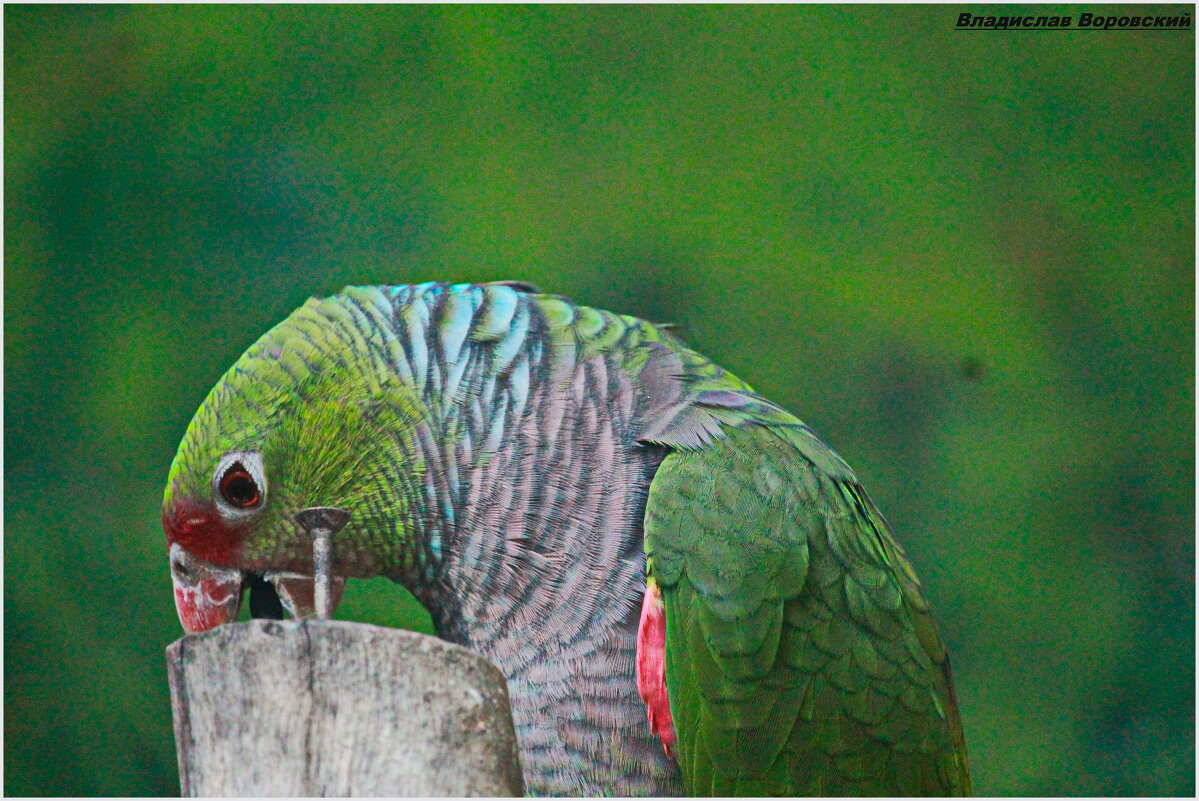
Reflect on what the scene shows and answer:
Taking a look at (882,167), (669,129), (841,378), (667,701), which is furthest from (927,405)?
(667,701)

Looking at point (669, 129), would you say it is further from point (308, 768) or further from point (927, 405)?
point (308, 768)

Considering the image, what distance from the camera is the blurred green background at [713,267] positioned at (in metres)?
2.17

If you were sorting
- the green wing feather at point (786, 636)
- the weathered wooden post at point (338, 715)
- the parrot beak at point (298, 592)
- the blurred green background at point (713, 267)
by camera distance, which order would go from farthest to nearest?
the blurred green background at point (713, 267), the parrot beak at point (298, 592), the green wing feather at point (786, 636), the weathered wooden post at point (338, 715)

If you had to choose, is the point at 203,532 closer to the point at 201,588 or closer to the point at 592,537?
the point at 201,588

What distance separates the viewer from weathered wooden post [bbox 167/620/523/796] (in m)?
0.72

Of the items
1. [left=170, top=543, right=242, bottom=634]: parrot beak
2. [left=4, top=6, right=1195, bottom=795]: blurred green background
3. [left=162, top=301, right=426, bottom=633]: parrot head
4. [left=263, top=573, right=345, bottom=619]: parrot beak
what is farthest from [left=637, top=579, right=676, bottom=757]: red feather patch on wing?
[left=4, top=6, right=1195, bottom=795]: blurred green background

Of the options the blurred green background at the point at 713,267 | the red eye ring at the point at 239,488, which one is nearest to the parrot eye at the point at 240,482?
the red eye ring at the point at 239,488

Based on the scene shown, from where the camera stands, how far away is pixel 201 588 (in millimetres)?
1442

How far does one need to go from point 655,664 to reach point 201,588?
73 centimetres

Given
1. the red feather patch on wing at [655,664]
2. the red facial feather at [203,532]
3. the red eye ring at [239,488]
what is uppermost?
the red eye ring at [239,488]

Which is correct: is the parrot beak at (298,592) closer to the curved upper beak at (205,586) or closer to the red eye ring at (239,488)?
the curved upper beak at (205,586)

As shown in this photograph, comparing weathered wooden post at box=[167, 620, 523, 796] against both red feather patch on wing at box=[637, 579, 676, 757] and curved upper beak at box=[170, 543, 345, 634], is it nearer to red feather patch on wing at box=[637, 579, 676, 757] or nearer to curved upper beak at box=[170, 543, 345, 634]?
red feather patch on wing at box=[637, 579, 676, 757]

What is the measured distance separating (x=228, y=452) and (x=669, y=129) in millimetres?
1327

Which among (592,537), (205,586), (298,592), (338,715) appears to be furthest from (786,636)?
(205,586)
